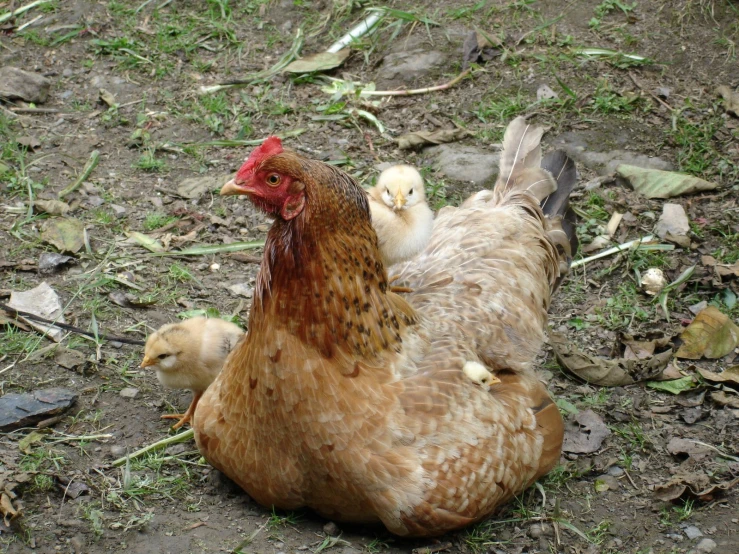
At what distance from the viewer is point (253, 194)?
3213 mm

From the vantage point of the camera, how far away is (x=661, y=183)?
6.03m

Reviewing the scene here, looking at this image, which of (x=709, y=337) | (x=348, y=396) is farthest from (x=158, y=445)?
(x=709, y=337)

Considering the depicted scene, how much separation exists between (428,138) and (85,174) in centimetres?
247

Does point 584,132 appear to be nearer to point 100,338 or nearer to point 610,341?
point 610,341

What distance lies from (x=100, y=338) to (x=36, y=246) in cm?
100

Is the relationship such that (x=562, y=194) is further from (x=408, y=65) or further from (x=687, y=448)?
(x=408, y=65)

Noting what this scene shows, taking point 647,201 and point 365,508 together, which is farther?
point 647,201

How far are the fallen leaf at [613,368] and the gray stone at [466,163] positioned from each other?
175 centimetres

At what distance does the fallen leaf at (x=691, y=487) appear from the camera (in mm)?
3883

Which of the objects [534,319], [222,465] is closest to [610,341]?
[534,319]

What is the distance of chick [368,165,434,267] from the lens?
4699mm

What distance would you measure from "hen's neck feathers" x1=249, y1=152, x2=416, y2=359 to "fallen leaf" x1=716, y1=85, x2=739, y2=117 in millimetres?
4111

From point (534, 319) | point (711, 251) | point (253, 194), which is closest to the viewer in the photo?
point (253, 194)

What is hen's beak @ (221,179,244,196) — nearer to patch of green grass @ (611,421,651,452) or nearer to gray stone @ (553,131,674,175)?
patch of green grass @ (611,421,651,452)
